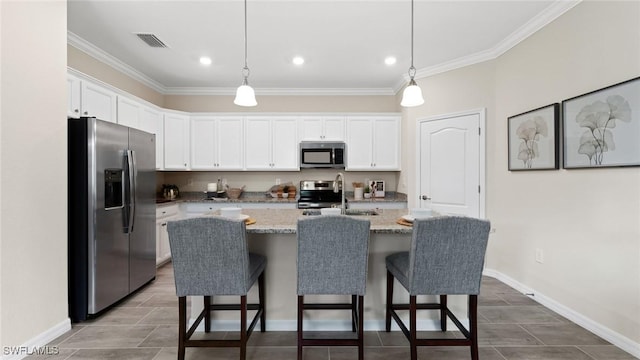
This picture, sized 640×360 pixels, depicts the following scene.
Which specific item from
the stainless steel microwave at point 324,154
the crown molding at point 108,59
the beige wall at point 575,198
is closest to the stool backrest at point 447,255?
the beige wall at point 575,198

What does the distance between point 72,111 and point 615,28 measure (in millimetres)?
4403

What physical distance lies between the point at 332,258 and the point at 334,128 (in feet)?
10.5

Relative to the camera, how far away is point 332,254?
181 centimetres

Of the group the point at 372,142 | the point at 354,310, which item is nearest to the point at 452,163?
the point at 372,142

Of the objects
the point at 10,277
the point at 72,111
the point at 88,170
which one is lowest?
the point at 10,277

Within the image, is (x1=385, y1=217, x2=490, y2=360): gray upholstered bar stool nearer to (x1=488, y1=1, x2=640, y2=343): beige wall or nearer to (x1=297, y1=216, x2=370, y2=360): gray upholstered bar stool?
(x1=297, y1=216, x2=370, y2=360): gray upholstered bar stool

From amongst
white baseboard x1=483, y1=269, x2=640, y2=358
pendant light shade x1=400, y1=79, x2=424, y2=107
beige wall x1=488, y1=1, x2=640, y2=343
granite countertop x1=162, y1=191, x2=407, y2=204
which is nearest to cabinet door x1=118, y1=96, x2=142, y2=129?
granite countertop x1=162, y1=191, x2=407, y2=204

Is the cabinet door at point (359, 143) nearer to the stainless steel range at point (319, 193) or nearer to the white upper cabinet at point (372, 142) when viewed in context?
the white upper cabinet at point (372, 142)

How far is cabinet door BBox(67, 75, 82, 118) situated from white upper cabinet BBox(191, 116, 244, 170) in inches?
78.2

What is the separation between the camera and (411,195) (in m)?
4.33

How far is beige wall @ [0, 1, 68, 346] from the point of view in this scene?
190 cm

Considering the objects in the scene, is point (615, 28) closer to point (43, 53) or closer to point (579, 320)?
point (579, 320)

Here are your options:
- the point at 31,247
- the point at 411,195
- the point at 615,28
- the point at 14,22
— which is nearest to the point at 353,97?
the point at 411,195

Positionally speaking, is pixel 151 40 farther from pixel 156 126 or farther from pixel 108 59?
pixel 156 126
